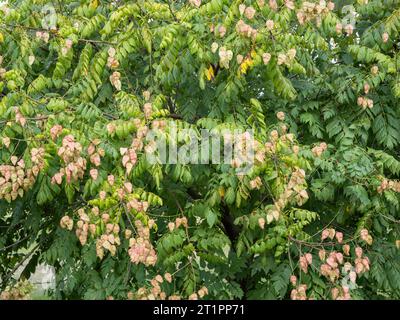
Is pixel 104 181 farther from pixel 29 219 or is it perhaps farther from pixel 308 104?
pixel 308 104

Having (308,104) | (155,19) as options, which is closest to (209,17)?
(155,19)

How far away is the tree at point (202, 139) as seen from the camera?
4.32m

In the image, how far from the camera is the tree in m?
4.32

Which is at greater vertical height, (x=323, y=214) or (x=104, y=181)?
(x=104, y=181)

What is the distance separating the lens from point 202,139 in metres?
4.50

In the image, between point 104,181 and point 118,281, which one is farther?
point 118,281

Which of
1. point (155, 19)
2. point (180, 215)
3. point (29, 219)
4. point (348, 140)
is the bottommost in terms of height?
point (29, 219)

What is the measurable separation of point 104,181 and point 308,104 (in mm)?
2116

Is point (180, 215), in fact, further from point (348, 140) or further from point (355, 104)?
point (355, 104)

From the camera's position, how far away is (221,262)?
487cm
